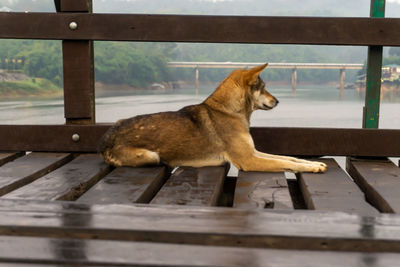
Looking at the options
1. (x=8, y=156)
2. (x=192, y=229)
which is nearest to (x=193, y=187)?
(x=192, y=229)

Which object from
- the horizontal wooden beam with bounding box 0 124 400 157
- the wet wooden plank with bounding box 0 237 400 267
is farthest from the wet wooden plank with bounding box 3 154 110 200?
the wet wooden plank with bounding box 0 237 400 267

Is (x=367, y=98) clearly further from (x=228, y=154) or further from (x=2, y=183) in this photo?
(x=2, y=183)

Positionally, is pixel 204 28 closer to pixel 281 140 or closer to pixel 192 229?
pixel 281 140

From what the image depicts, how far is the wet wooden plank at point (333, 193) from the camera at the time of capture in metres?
2.66

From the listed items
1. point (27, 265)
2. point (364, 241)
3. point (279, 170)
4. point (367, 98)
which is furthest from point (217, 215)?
point (367, 98)

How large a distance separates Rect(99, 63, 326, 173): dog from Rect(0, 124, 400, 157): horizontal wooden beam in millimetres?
252

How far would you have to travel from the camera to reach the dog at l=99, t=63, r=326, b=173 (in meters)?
3.83

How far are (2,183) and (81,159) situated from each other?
3.50 ft

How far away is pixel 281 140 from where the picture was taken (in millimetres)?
4227

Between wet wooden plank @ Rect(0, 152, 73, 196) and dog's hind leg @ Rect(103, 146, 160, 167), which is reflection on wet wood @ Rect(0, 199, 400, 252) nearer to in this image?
wet wooden plank @ Rect(0, 152, 73, 196)

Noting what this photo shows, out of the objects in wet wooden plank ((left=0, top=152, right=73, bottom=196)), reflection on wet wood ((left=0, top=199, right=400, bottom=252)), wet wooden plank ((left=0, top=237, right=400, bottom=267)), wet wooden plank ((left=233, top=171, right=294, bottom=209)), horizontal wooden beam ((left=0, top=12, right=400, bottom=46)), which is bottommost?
wet wooden plank ((left=233, top=171, right=294, bottom=209))

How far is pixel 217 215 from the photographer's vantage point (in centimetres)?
214

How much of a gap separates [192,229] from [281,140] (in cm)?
248

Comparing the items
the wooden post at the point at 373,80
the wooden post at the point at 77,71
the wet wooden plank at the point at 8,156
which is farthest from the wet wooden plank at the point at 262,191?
the wet wooden plank at the point at 8,156
